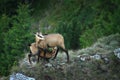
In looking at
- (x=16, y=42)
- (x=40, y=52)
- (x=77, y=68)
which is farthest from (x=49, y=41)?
(x=16, y=42)

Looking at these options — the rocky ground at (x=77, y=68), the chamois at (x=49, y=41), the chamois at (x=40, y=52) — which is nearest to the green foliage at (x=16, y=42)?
the rocky ground at (x=77, y=68)

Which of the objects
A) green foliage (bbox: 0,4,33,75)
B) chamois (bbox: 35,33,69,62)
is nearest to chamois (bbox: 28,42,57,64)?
chamois (bbox: 35,33,69,62)

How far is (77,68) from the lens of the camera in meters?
18.1

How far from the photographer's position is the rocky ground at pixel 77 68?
58.3 feet

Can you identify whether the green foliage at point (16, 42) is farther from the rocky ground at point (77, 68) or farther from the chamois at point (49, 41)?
the chamois at point (49, 41)

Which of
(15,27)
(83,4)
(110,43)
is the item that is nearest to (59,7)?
(83,4)

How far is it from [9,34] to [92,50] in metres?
15.8

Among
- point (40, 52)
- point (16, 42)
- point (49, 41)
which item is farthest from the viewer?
point (16, 42)

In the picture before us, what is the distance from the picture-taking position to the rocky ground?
58.3ft

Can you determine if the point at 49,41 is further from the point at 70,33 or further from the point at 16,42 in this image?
the point at 70,33

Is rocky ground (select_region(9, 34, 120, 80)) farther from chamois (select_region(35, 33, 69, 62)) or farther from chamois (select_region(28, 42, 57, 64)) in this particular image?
chamois (select_region(35, 33, 69, 62))

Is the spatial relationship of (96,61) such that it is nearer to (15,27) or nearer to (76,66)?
(76,66)

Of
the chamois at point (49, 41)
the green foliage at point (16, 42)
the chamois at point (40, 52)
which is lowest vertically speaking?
the green foliage at point (16, 42)

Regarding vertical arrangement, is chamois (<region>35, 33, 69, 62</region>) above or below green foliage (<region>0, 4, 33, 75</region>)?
above
